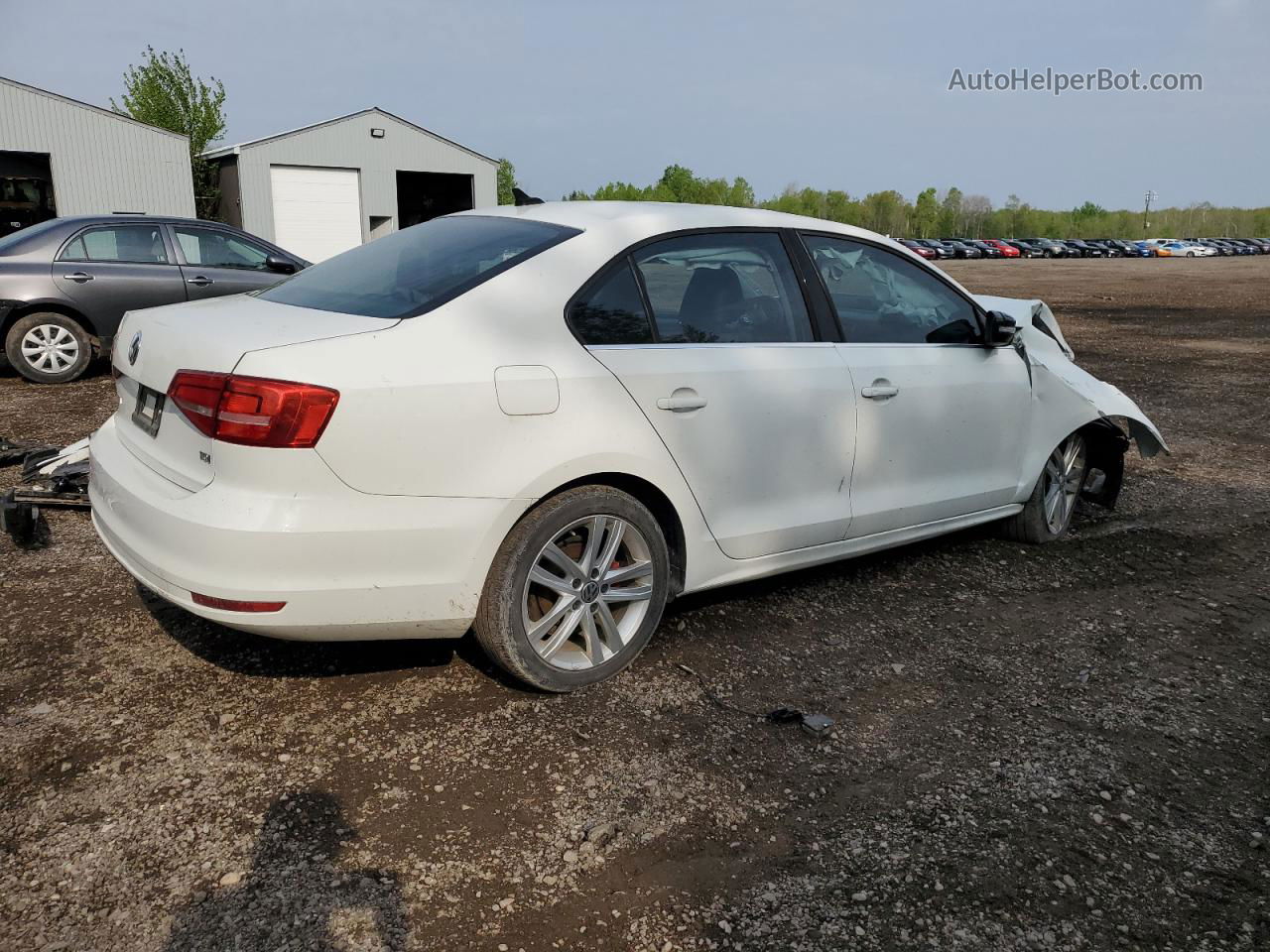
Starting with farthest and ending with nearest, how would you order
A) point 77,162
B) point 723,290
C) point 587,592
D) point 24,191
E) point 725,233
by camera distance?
point 24,191 → point 77,162 → point 725,233 → point 723,290 → point 587,592

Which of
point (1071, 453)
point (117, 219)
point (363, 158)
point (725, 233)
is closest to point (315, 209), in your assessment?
point (363, 158)

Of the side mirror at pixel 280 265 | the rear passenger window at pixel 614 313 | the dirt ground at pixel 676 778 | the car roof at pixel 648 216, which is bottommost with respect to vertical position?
the dirt ground at pixel 676 778

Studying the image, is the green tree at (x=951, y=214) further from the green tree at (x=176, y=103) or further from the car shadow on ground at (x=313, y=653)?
the car shadow on ground at (x=313, y=653)

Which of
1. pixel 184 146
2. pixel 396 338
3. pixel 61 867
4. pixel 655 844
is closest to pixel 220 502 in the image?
pixel 396 338

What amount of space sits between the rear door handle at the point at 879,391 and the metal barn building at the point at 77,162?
937 inches

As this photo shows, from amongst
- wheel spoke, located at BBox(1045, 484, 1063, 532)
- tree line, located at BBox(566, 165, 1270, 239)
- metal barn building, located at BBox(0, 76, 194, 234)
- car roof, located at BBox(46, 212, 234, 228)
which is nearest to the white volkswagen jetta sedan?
wheel spoke, located at BBox(1045, 484, 1063, 532)

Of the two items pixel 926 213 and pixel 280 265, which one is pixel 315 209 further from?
pixel 926 213

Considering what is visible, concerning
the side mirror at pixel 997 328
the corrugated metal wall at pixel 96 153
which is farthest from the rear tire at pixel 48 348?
the corrugated metal wall at pixel 96 153

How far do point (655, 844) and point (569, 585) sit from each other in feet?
3.12

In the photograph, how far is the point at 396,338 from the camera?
→ 9.76 feet

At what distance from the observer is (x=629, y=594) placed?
3.50 m

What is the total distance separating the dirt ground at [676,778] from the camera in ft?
7.86

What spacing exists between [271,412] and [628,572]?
1.31 meters

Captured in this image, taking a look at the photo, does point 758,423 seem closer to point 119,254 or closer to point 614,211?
point 614,211
